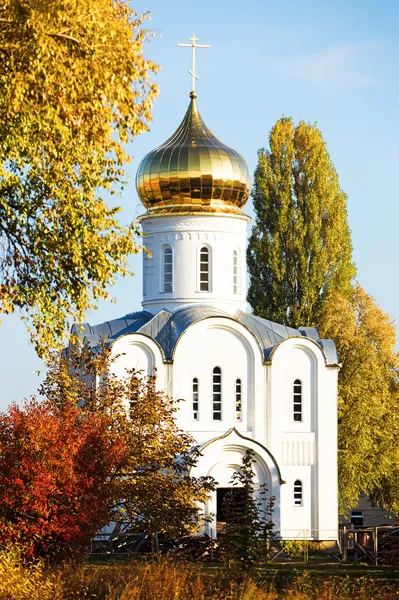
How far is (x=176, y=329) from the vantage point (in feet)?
124

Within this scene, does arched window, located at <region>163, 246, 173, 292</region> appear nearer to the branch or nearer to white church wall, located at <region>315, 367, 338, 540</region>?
white church wall, located at <region>315, 367, 338, 540</region>

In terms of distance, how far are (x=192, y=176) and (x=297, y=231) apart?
7.40 m

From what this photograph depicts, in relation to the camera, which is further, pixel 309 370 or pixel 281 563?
pixel 309 370

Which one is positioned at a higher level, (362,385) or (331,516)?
(362,385)

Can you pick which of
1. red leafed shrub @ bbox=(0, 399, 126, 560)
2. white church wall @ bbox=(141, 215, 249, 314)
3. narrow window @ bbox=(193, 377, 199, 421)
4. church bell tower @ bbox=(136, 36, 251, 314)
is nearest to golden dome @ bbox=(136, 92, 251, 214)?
church bell tower @ bbox=(136, 36, 251, 314)

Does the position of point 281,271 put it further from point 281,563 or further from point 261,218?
point 281,563

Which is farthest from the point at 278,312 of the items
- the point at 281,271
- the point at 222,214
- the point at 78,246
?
the point at 78,246

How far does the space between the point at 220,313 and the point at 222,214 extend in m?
3.16

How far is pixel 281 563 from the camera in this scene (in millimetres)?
32094

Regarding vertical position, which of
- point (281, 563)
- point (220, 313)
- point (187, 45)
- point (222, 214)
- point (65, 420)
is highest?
point (187, 45)

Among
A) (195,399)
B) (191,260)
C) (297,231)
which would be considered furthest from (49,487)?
(297,231)

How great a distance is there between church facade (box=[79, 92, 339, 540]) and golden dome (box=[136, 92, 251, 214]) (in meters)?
0.04

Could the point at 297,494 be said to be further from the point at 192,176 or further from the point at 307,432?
the point at 192,176

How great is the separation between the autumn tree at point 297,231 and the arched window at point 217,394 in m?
7.82
